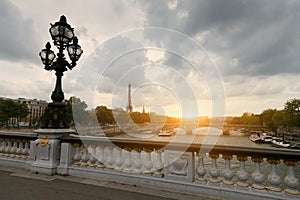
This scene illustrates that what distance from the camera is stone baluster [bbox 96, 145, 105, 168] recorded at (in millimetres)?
4336

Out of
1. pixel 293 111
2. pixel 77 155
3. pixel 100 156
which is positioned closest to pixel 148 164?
pixel 100 156

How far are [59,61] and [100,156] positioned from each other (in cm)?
290

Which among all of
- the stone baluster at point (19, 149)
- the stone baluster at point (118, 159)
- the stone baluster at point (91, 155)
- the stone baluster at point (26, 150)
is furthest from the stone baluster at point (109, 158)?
the stone baluster at point (19, 149)

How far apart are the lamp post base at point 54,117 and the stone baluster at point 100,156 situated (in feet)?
4.90

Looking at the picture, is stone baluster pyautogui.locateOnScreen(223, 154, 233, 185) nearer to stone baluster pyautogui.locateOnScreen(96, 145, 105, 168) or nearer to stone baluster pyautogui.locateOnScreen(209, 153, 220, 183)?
stone baluster pyautogui.locateOnScreen(209, 153, 220, 183)

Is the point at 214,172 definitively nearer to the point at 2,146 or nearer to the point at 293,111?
the point at 2,146

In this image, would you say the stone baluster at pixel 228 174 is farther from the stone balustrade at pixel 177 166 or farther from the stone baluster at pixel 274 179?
the stone baluster at pixel 274 179

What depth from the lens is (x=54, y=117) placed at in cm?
509

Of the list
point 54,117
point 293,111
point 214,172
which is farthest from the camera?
point 293,111

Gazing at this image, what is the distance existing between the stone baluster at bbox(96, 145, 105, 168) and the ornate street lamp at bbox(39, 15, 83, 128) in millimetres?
1507

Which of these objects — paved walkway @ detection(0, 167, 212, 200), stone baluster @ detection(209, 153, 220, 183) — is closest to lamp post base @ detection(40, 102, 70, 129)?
paved walkway @ detection(0, 167, 212, 200)

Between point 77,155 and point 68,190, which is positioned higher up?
point 77,155

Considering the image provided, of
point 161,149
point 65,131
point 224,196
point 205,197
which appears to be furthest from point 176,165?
point 65,131

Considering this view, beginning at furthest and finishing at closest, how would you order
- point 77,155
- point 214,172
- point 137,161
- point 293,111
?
point 293,111 → point 77,155 → point 137,161 → point 214,172
